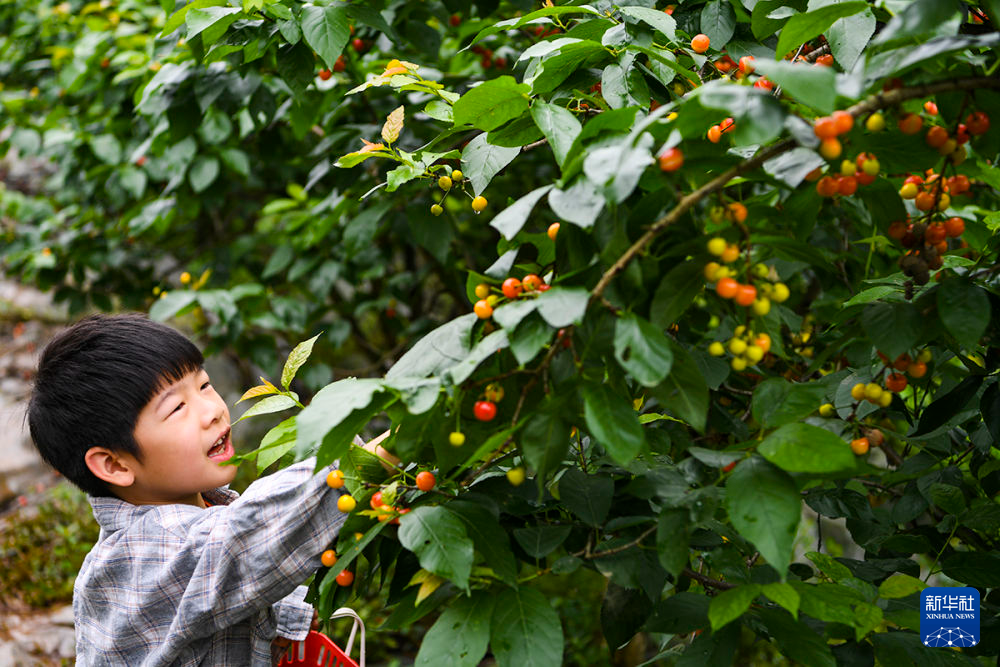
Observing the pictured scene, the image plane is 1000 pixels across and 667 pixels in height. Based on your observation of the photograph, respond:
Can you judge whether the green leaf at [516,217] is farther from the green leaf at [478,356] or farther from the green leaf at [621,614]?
the green leaf at [621,614]

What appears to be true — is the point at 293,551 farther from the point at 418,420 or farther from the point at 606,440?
the point at 606,440

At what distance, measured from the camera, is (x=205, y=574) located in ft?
3.26

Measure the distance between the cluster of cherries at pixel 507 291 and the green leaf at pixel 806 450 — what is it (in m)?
0.23

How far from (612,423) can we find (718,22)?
0.69 metres

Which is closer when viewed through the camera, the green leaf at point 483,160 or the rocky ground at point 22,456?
the green leaf at point 483,160

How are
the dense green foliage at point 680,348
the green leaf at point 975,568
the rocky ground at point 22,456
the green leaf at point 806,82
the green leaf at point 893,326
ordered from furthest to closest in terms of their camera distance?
the rocky ground at point 22,456, the green leaf at point 975,568, the green leaf at point 893,326, the dense green foliage at point 680,348, the green leaf at point 806,82

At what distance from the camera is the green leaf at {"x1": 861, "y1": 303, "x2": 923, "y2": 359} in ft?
2.48

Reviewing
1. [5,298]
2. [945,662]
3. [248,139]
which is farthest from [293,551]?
[5,298]

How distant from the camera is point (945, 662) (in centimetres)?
88

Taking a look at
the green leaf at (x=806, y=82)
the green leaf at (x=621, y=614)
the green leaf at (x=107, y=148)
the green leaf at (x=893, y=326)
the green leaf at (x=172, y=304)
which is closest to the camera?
the green leaf at (x=806, y=82)

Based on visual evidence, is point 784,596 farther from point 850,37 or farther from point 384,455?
point 850,37

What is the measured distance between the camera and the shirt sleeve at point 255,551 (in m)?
0.94

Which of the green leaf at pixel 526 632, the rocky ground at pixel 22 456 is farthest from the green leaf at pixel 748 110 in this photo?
the rocky ground at pixel 22 456

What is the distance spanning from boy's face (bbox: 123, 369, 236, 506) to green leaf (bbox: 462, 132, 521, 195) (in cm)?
57
